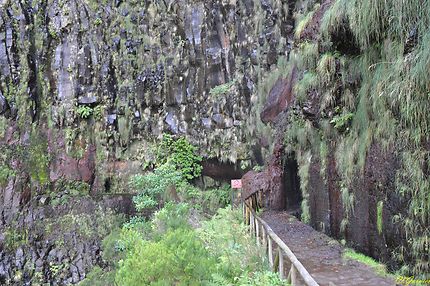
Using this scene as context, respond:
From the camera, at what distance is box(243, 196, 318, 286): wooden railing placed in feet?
16.3

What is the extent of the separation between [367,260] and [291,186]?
7598 mm

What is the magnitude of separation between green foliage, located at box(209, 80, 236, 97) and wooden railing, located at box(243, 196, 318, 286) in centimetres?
931

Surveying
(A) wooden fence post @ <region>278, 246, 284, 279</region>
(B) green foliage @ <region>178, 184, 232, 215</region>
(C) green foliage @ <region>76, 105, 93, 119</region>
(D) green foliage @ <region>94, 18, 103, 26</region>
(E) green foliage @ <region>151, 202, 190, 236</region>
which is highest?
(D) green foliage @ <region>94, 18, 103, 26</region>

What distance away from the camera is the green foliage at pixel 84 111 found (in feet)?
75.5

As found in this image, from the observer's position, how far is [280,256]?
6.25 metres

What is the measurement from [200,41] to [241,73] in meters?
3.13

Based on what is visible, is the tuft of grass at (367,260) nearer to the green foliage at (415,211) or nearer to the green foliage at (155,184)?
the green foliage at (415,211)

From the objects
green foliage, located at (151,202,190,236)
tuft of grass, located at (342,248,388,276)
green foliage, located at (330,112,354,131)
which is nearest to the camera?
tuft of grass, located at (342,248,388,276)

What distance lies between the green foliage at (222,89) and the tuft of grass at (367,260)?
13183mm

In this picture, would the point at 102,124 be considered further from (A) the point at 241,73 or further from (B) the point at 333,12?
(B) the point at 333,12

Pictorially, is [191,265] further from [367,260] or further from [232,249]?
[367,260]

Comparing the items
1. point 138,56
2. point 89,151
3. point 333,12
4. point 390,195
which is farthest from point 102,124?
point 390,195

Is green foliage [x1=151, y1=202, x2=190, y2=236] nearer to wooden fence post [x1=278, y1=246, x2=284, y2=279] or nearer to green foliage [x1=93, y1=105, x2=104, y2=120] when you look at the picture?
wooden fence post [x1=278, y1=246, x2=284, y2=279]

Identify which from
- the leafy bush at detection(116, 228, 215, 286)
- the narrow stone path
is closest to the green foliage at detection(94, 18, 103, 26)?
the narrow stone path
